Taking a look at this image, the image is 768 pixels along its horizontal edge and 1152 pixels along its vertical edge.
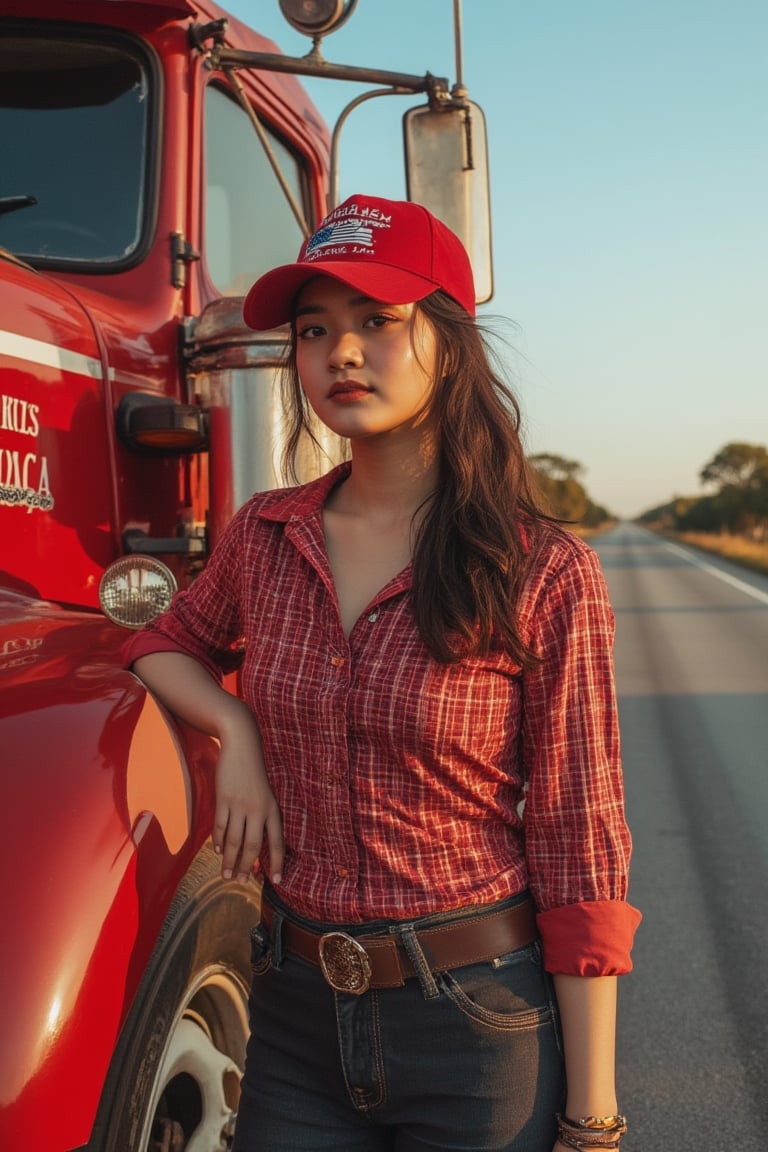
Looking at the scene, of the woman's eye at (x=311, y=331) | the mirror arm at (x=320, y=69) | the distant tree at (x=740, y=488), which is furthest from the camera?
the distant tree at (x=740, y=488)

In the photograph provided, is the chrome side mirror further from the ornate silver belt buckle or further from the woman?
the ornate silver belt buckle

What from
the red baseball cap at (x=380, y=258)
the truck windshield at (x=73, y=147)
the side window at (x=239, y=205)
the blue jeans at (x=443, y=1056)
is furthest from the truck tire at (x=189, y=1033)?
the side window at (x=239, y=205)

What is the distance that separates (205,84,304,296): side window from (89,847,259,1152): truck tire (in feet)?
5.83

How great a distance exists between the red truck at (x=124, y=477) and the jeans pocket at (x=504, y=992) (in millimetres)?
441

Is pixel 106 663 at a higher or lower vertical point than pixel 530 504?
lower

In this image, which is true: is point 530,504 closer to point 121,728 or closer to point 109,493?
point 121,728

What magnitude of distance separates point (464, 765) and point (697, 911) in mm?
3099

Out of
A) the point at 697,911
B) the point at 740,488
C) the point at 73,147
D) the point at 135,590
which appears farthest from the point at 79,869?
the point at 740,488

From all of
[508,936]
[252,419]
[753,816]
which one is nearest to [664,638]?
[753,816]

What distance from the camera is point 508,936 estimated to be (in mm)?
1604

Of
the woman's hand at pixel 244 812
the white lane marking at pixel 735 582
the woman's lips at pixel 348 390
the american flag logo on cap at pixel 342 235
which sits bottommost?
the white lane marking at pixel 735 582

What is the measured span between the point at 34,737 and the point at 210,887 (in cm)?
46

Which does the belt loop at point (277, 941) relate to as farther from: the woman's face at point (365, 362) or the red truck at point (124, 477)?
the woman's face at point (365, 362)

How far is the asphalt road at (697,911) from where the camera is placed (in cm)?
304
